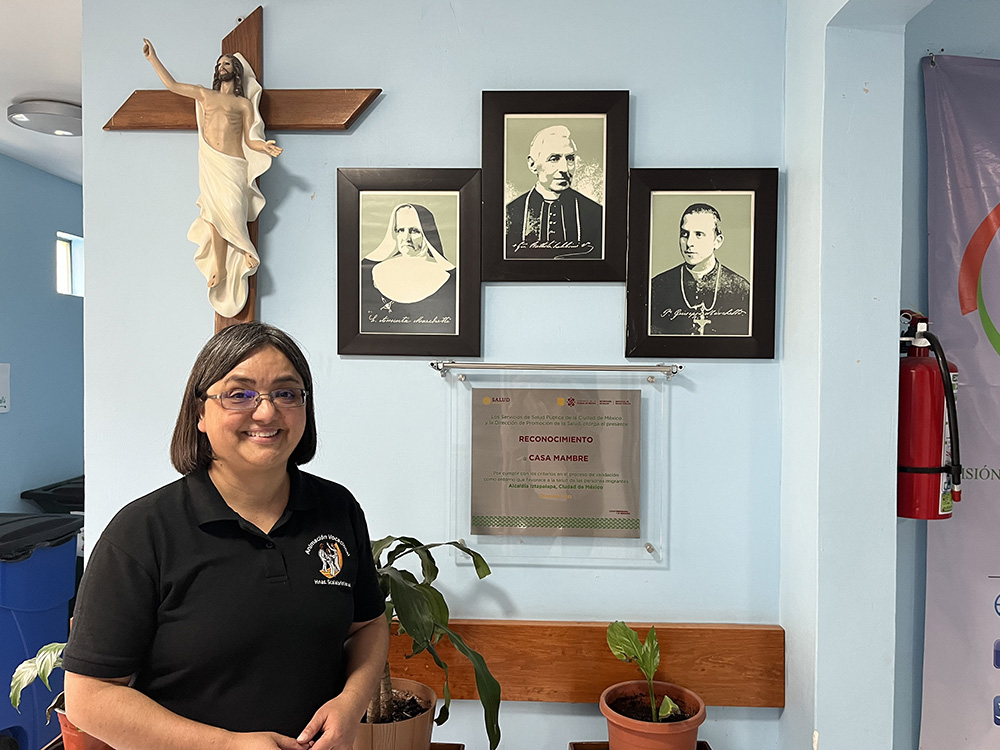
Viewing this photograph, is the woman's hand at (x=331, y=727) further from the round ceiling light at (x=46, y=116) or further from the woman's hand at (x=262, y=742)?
the round ceiling light at (x=46, y=116)

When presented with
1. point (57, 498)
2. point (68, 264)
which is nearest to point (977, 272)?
point (57, 498)

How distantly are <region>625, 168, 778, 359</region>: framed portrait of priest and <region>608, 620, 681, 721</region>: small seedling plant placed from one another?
63 cm

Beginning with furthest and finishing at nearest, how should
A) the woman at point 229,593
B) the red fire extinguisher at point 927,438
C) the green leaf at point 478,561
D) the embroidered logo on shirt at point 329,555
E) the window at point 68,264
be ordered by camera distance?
the window at point 68,264, the green leaf at point 478,561, the red fire extinguisher at point 927,438, the embroidered logo on shirt at point 329,555, the woman at point 229,593

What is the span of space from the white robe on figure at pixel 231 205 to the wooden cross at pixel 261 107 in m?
0.03

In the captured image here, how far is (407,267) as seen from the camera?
5.77 ft

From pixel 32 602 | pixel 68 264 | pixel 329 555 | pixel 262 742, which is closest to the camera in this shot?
pixel 262 742

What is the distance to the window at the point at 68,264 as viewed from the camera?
4025mm

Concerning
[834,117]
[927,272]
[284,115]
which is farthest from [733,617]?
[284,115]

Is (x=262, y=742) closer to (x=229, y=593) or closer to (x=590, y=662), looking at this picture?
(x=229, y=593)

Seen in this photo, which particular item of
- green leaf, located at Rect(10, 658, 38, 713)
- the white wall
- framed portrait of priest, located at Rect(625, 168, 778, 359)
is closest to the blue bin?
green leaf, located at Rect(10, 658, 38, 713)

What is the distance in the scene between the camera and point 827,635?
1532 millimetres

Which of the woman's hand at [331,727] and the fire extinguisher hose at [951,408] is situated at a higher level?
the fire extinguisher hose at [951,408]

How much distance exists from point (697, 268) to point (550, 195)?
378 millimetres

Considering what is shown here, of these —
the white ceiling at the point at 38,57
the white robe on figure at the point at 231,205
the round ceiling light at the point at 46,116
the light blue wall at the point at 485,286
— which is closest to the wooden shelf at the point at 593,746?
the light blue wall at the point at 485,286
